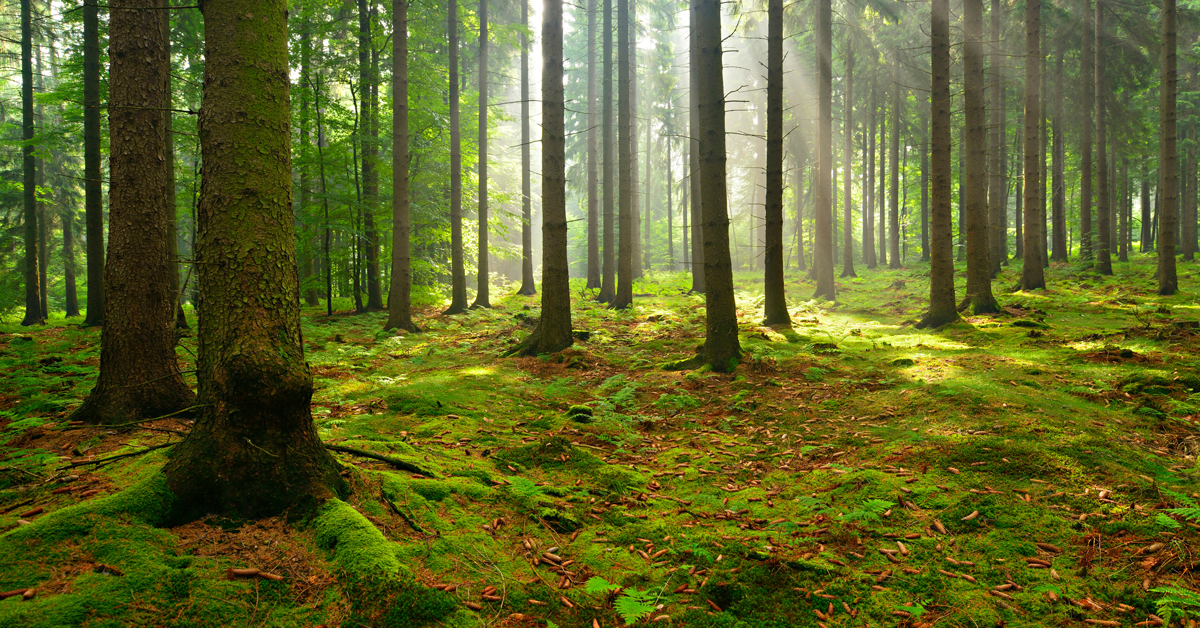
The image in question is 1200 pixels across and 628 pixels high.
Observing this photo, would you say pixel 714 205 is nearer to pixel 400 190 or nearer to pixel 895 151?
pixel 400 190

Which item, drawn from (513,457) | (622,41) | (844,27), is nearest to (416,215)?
(622,41)

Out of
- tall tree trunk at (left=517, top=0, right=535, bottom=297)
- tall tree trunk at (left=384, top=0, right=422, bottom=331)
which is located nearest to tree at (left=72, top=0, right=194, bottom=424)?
tall tree trunk at (left=384, top=0, right=422, bottom=331)

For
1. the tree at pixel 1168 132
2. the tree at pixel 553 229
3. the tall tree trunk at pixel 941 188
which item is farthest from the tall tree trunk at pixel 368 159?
the tree at pixel 1168 132

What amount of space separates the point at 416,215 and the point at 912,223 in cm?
3430

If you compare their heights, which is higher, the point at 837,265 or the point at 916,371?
the point at 837,265

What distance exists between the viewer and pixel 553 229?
31.4 feet

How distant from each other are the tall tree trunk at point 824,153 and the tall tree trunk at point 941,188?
611cm

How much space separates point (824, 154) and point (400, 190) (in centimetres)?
Answer: 1297

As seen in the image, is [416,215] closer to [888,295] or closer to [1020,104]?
[888,295]

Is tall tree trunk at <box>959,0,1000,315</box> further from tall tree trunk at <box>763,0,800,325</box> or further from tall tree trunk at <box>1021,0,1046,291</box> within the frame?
tall tree trunk at <box>763,0,800,325</box>

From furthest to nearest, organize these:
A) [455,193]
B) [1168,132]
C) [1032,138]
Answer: [455,193] → [1032,138] → [1168,132]

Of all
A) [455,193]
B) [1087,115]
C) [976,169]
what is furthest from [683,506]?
[1087,115]

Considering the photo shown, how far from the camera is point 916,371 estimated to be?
7215mm

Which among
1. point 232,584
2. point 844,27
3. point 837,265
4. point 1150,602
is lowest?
point 1150,602
